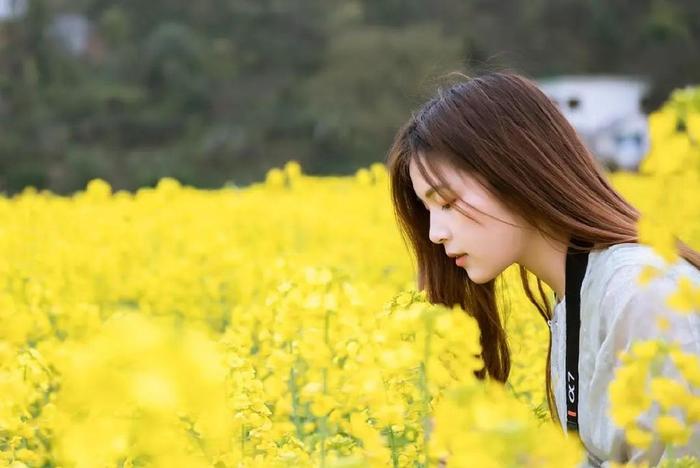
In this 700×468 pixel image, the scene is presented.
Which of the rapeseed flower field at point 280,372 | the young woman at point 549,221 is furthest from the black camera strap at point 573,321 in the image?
the rapeseed flower field at point 280,372

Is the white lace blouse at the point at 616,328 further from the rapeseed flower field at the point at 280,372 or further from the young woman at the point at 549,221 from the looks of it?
the rapeseed flower field at the point at 280,372

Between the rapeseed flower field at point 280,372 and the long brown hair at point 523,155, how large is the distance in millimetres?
148

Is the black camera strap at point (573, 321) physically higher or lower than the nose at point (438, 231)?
lower

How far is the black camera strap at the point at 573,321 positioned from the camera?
206 cm

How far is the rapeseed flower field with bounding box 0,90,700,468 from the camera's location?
99 cm

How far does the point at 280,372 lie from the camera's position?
2170 millimetres

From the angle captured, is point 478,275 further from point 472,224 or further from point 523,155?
point 523,155

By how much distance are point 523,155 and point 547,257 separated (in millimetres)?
221

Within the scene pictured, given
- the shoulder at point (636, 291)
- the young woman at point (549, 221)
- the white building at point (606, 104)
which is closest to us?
the shoulder at point (636, 291)

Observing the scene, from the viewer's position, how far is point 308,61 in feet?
86.2

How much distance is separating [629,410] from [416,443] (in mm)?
556

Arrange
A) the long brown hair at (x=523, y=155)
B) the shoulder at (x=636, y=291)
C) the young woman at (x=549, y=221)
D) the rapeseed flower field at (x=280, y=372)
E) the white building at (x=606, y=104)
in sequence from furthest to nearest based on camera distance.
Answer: the white building at (x=606, y=104), the long brown hair at (x=523, y=155), the young woman at (x=549, y=221), the shoulder at (x=636, y=291), the rapeseed flower field at (x=280, y=372)

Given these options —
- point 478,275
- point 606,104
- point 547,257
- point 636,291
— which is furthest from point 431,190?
point 606,104

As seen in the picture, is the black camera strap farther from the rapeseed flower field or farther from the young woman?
the rapeseed flower field
